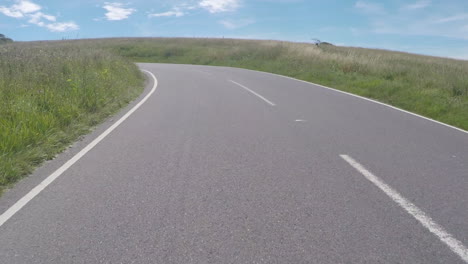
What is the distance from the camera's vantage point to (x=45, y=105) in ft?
26.3

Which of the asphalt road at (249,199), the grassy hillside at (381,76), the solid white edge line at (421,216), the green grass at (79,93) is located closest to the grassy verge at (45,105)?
the green grass at (79,93)

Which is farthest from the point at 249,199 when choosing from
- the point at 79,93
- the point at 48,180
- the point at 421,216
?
the point at 79,93

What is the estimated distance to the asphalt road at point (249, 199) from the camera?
129 inches

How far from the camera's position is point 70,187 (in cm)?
468

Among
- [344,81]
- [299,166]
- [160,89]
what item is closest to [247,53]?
[344,81]

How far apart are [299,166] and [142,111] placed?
560cm

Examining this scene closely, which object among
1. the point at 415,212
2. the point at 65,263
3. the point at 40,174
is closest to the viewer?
the point at 65,263

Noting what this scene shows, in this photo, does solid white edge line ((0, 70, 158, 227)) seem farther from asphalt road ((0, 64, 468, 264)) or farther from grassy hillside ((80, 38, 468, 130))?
grassy hillside ((80, 38, 468, 130))

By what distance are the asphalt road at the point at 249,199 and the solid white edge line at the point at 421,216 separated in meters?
0.02

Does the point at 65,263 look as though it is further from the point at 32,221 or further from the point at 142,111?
the point at 142,111

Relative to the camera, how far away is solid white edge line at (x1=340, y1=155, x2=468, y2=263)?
3.29 meters

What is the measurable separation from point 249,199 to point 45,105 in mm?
5597

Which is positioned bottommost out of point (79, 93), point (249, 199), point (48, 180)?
point (48, 180)

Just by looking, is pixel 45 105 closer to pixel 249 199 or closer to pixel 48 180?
pixel 48 180
